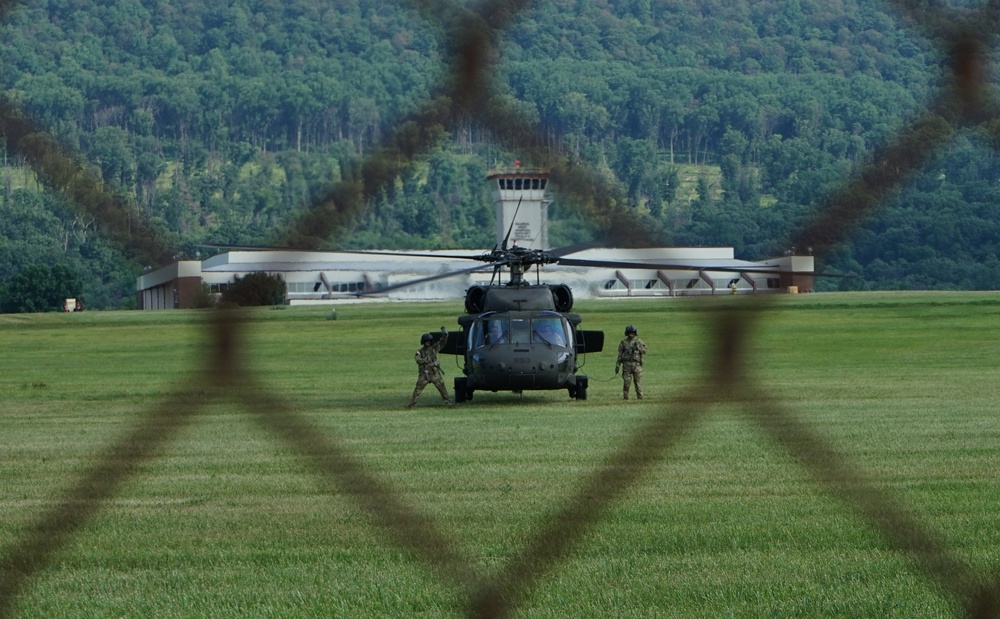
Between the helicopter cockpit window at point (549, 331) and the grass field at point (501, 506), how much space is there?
81cm

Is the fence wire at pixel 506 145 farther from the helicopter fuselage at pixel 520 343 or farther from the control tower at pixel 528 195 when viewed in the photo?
the helicopter fuselage at pixel 520 343

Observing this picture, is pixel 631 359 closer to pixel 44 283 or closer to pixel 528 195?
pixel 44 283

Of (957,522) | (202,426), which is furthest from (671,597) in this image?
(202,426)

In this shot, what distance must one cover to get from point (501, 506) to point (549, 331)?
9768 millimetres

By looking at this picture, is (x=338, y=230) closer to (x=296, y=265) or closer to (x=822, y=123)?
(x=296, y=265)

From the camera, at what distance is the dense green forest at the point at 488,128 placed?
1.93m

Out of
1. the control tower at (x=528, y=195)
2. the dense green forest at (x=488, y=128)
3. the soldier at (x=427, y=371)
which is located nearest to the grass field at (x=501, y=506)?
the dense green forest at (x=488, y=128)

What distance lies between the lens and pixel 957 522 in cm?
667

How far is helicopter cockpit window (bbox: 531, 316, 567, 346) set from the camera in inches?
671

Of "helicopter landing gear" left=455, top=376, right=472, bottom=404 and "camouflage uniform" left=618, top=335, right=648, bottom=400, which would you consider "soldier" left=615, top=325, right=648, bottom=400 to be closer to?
"camouflage uniform" left=618, top=335, right=648, bottom=400

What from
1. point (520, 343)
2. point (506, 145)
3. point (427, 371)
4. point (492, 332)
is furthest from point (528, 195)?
point (427, 371)

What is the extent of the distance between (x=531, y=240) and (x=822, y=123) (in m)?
0.80

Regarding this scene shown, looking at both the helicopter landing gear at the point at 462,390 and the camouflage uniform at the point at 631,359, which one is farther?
the camouflage uniform at the point at 631,359

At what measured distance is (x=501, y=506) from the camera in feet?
24.5
